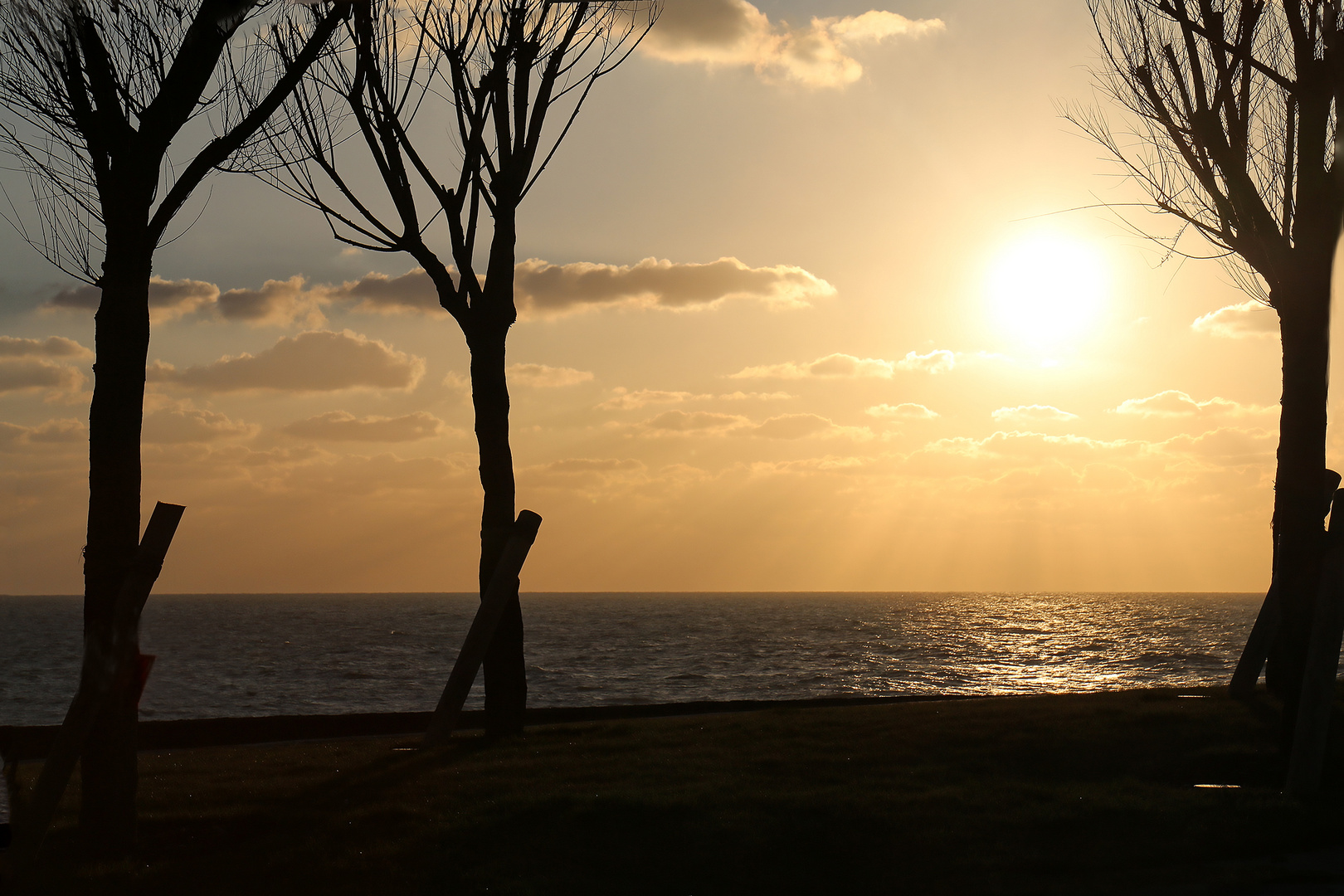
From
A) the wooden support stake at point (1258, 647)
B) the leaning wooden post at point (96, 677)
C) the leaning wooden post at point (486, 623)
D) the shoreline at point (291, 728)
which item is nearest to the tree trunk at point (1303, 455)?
the wooden support stake at point (1258, 647)

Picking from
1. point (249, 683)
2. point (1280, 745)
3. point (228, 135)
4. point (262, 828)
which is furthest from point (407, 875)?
point (249, 683)

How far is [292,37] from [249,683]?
35.7 meters

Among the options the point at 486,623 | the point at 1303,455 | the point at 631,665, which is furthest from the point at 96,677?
the point at 631,665

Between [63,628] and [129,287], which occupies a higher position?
[129,287]

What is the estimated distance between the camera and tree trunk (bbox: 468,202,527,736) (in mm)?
11641

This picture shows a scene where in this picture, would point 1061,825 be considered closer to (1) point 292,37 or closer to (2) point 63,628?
(1) point 292,37

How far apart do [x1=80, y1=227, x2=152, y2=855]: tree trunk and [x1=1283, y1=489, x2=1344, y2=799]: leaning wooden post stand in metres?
8.50

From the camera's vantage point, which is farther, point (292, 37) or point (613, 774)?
point (292, 37)

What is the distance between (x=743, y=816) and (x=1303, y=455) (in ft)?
22.0

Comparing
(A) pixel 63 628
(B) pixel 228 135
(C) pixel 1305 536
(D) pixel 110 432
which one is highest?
(B) pixel 228 135

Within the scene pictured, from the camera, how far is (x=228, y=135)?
6.93 metres

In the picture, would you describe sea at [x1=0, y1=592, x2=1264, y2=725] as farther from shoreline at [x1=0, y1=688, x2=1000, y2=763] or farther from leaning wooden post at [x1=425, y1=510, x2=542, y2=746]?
leaning wooden post at [x1=425, y1=510, x2=542, y2=746]

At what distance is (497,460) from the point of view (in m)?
11.8

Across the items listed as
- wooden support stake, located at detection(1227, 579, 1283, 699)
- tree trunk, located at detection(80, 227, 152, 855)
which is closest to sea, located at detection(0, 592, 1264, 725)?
tree trunk, located at detection(80, 227, 152, 855)
